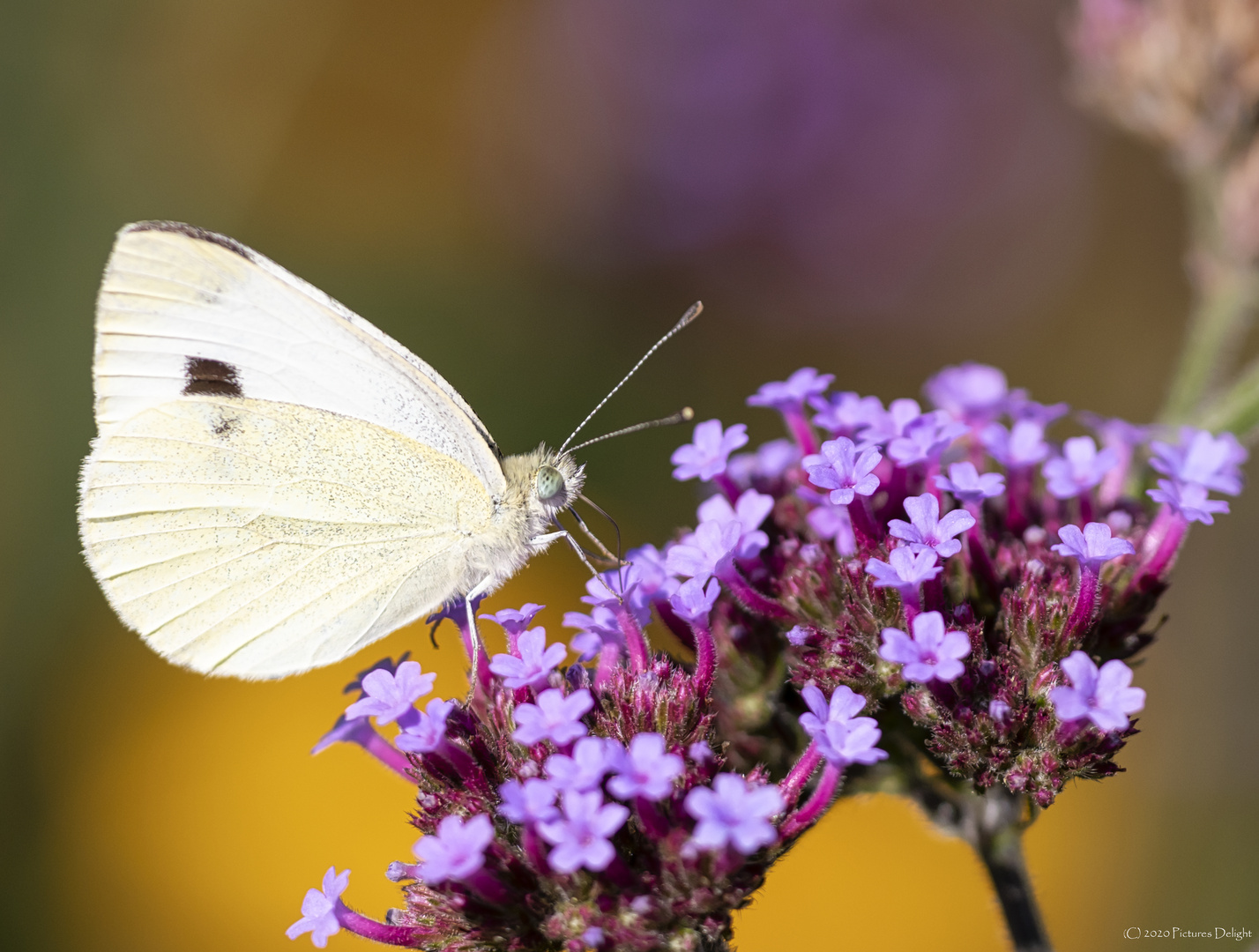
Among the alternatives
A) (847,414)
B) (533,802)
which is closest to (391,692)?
(533,802)

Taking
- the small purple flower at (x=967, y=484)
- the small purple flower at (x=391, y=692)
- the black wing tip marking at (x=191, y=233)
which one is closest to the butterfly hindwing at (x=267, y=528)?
the black wing tip marking at (x=191, y=233)

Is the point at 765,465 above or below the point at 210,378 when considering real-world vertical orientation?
above

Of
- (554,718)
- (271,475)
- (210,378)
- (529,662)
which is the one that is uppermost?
(210,378)

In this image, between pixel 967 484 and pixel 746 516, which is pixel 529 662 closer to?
pixel 746 516

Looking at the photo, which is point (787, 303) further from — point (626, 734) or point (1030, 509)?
A: point (626, 734)

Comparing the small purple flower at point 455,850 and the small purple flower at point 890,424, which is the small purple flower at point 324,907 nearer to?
the small purple flower at point 455,850

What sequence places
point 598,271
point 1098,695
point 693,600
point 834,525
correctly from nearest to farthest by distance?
point 1098,695
point 693,600
point 834,525
point 598,271
